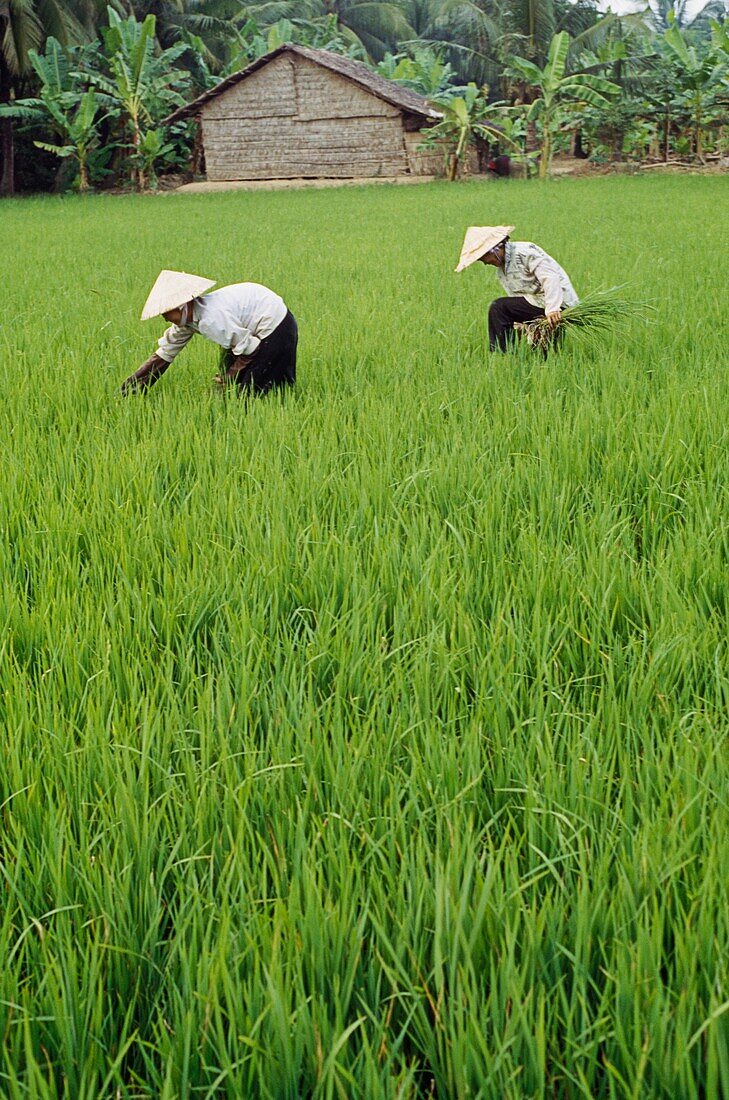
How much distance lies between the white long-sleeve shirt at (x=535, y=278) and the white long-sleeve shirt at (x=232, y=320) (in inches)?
44.1

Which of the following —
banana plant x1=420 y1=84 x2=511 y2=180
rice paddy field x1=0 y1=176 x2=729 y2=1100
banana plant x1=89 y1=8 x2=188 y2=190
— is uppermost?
banana plant x1=89 y1=8 x2=188 y2=190

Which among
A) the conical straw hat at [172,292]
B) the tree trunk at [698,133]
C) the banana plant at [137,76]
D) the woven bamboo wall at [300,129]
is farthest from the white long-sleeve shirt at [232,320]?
the woven bamboo wall at [300,129]

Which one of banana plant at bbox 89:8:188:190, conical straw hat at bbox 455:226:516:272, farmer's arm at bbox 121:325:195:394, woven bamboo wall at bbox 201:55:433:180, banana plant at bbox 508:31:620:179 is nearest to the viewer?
farmer's arm at bbox 121:325:195:394

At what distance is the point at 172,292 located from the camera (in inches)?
135

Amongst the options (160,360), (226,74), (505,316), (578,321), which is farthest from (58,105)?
(160,360)

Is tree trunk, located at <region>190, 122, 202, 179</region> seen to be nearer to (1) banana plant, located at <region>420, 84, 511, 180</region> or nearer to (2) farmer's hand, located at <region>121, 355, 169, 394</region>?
(1) banana plant, located at <region>420, 84, 511, 180</region>

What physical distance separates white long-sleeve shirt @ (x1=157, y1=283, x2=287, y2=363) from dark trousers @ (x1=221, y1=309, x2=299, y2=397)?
0.04m

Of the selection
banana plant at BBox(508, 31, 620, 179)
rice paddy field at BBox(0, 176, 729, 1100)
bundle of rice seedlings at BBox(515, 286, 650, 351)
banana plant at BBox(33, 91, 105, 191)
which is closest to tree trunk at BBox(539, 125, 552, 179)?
banana plant at BBox(508, 31, 620, 179)

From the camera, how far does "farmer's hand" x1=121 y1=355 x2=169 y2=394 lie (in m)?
3.79

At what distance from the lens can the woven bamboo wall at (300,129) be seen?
21.9m

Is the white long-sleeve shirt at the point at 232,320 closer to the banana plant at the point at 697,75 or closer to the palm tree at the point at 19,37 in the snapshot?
the banana plant at the point at 697,75

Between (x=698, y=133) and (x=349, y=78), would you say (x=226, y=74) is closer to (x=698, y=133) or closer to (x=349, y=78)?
(x=349, y=78)

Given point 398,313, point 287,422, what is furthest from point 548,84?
point 287,422

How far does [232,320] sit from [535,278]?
145 centimetres
